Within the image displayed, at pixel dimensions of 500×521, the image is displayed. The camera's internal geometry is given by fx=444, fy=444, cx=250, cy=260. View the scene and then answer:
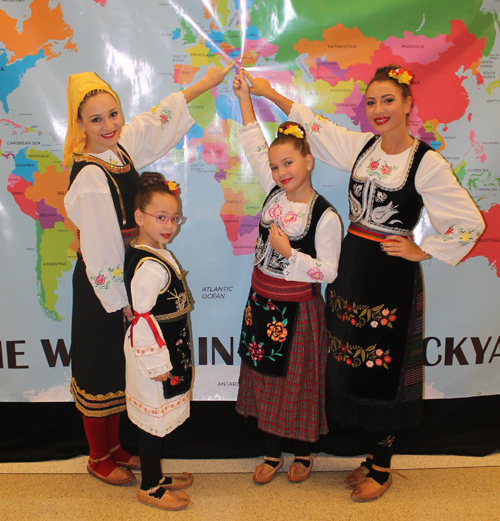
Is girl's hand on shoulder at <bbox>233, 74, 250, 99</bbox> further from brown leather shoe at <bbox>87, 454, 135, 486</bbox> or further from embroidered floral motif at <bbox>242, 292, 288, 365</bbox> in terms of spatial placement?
brown leather shoe at <bbox>87, 454, 135, 486</bbox>

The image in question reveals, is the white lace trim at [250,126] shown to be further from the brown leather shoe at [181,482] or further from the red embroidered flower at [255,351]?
the brown leather shoe at [181,482]

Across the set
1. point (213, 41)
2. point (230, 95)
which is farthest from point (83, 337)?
point (213, 41)

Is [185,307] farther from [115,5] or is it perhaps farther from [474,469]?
[474,469]

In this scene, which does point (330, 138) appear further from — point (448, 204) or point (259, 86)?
point (448, 204)

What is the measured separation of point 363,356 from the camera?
183 centimetres

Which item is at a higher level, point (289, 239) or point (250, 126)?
point (250, 126)

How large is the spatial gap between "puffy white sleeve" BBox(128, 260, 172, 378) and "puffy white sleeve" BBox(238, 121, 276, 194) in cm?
68

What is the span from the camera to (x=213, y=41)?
208 centimetres

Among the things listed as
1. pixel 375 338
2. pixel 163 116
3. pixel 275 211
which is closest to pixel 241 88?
pixel 163 116

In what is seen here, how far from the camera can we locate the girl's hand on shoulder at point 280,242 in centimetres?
175

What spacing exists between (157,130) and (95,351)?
1015mm

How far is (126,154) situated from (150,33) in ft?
2.06

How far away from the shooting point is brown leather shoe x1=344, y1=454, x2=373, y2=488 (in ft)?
6.90

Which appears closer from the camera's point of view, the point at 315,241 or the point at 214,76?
the point at 315,241
